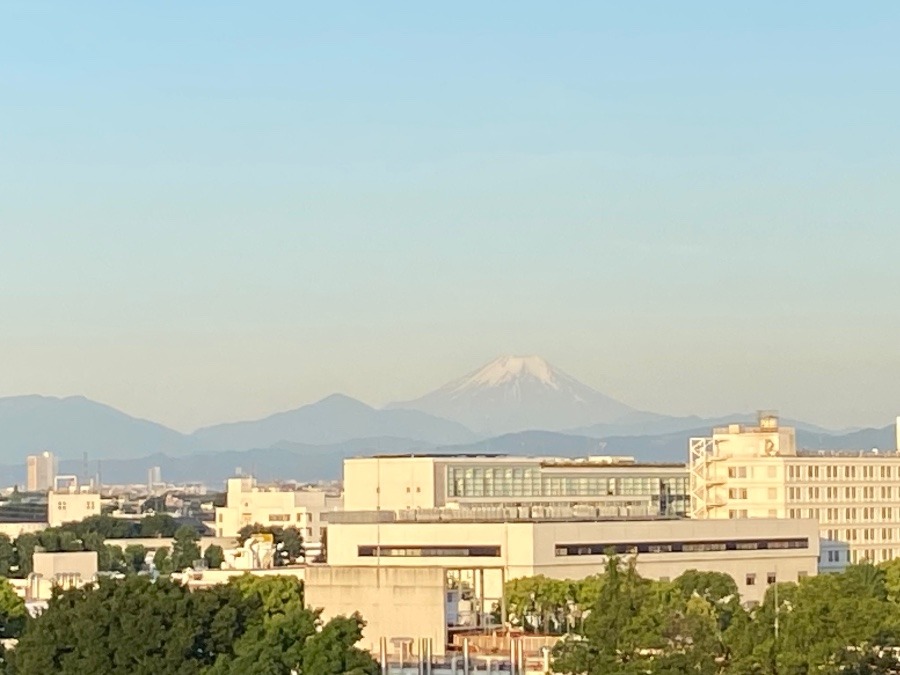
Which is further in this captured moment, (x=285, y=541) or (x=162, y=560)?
(x=285, y=541)

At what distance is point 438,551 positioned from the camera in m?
86.0

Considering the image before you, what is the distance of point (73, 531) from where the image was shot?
146 m

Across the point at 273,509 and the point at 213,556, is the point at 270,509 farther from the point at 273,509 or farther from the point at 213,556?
the point at 213,556

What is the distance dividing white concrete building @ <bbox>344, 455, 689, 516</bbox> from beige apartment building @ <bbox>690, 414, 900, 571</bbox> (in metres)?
4.75

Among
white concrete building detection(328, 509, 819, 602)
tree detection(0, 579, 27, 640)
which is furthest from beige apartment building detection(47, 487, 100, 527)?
tree detection(0, 579, 27, 640)

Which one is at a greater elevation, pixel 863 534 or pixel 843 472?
pixel 843 472

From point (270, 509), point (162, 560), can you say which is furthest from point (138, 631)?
point (270, 509)

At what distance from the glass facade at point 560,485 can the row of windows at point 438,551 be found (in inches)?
1148

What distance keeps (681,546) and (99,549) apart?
1944 inches

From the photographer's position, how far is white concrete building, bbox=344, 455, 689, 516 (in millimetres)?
116312

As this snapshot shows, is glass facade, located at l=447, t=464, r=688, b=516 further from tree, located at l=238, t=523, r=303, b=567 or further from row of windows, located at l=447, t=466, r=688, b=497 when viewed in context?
tree, located at l=238, t=523, r=303, b=567

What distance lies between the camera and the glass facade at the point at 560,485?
11925 centimetres

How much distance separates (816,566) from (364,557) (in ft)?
61.0

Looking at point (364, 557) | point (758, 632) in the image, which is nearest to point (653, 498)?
point (364, 557)
